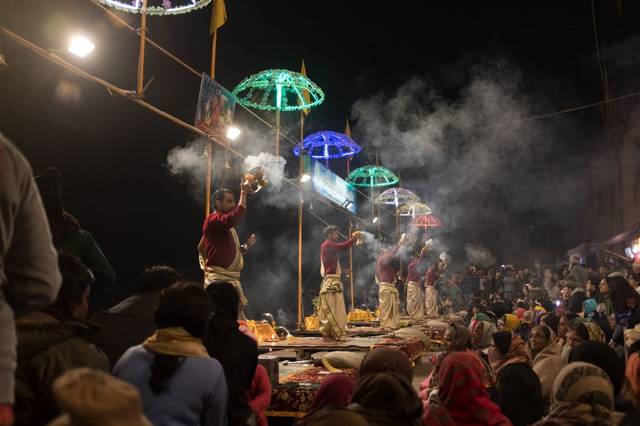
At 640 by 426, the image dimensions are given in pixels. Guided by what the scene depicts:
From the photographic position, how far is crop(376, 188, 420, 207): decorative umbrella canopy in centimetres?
1806

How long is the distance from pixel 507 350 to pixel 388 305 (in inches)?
286

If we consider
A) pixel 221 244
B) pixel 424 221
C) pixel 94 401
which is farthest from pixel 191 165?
pixel 424 221

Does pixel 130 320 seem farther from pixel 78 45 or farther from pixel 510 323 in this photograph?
pixel 510 323

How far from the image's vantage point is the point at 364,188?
67.6 feet

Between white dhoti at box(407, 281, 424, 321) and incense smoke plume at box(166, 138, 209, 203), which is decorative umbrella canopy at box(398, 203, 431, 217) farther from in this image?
incense smoke plume at box(166, 138, 209, 203)

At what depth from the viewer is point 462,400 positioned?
3.34 meters

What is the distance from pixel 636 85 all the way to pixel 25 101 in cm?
1816

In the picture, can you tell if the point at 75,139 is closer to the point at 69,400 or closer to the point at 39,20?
the point at 39,20

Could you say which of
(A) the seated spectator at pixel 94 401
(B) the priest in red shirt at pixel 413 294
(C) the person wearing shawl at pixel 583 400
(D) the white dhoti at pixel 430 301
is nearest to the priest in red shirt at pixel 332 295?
(C) the person wearing shawl at pixel 583 400

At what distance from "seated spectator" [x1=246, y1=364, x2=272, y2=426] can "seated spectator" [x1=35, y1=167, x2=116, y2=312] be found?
110cm

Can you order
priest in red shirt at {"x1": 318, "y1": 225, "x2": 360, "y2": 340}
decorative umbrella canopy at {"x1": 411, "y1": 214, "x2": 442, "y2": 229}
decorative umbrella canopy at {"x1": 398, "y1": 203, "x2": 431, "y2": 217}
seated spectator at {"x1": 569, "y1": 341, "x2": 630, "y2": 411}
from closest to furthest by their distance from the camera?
1. seated spectator at {"x1": 569, "y1": 341, "x2": 630, "y2": 411}
2. priest in red shirt at {"x1": 318, "y1": 225, "x2": 360, "y2": 340}
3. decorative umbrella canopy at {"x1": 398, "y1": 203, "x2": 431, "y2": 217}
4. decorative umbrella canopy at {"x1": 411, "y1": 214, "x2": 442, "y2": 229}

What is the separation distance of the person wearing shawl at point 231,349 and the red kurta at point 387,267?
7.85 meters

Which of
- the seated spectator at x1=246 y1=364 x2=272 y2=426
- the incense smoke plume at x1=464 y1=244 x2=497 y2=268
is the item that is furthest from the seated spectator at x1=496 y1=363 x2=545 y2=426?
the incense smoke plume at x1=464 y1=244 x2=497 y2=268

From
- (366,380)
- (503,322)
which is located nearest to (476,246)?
(503,322)
